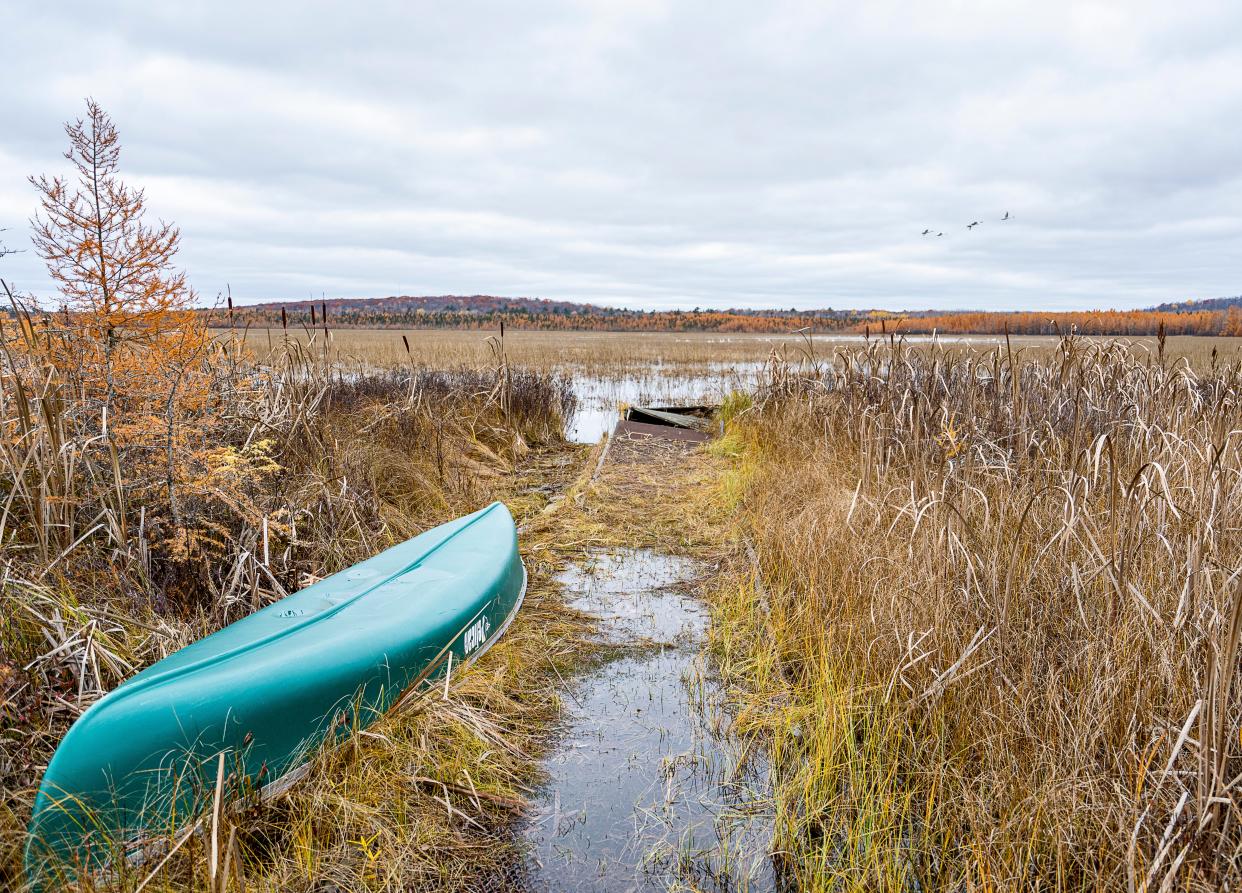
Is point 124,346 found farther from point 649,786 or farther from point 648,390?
point 648,390

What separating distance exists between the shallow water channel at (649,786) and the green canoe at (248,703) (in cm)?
75

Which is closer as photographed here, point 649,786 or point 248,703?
point 248,703

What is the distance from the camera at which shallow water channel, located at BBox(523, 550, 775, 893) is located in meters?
2.50

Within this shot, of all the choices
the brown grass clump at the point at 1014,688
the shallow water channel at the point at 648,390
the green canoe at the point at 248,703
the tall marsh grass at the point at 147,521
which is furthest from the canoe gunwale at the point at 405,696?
the shallow water channel at the point at 648,390

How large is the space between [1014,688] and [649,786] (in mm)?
1428

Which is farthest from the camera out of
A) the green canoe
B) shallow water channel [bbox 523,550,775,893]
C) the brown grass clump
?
shallow water channel [bbox 523,550,775,893]

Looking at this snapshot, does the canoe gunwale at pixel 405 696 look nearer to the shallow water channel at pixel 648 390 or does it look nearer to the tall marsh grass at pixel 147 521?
the tall marsh grass at pixel 147 521

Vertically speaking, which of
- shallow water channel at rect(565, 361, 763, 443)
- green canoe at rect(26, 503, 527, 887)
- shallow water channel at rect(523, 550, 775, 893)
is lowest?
shallow water channel at rect(523, 550, 775, 893)

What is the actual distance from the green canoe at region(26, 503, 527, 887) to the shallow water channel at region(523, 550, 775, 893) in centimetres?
75

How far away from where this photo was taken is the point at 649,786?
9.68ft

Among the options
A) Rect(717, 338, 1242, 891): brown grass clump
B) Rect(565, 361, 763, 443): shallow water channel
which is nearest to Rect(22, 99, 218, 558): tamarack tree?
Rect(717, 338, 1242, 891): brown grass clump

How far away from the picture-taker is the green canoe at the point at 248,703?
2.11 meters

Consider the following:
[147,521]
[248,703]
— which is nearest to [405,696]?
[248,703]

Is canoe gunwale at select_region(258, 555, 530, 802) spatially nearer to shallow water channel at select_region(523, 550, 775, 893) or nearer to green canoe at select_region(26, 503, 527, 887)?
green canoe at select_region(26, 503, 527, 887)
